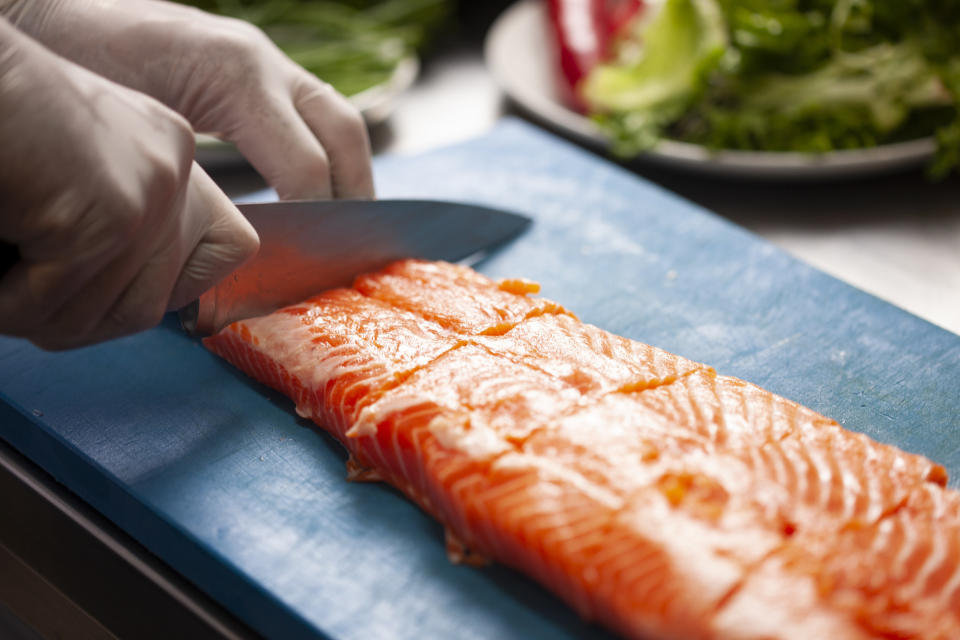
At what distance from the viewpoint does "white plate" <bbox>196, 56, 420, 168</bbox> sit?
4.30m

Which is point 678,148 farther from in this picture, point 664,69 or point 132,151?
point 132,151

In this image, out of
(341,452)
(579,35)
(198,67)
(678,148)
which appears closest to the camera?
(341,452)

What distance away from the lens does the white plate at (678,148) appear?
4145 millimetres

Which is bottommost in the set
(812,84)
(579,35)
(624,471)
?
(624,471)

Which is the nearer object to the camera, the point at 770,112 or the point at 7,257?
the point at 7,257

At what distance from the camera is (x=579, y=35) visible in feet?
17.0

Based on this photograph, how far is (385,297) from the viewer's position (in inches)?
116

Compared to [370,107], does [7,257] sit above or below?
above

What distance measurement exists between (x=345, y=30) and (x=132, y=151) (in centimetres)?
350

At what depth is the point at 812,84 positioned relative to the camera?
4484mm

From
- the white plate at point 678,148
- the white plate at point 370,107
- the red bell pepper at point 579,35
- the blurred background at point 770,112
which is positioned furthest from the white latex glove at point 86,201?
the red bell pepper at point 579,35

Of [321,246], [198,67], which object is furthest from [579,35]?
[321,246]

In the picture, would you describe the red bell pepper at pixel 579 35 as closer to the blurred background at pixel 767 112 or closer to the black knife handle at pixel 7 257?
the blurred background at pixel 767 112

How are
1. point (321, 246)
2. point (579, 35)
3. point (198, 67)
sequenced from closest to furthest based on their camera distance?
point (321, 246) → point (198, 67) → point (579, 35)
